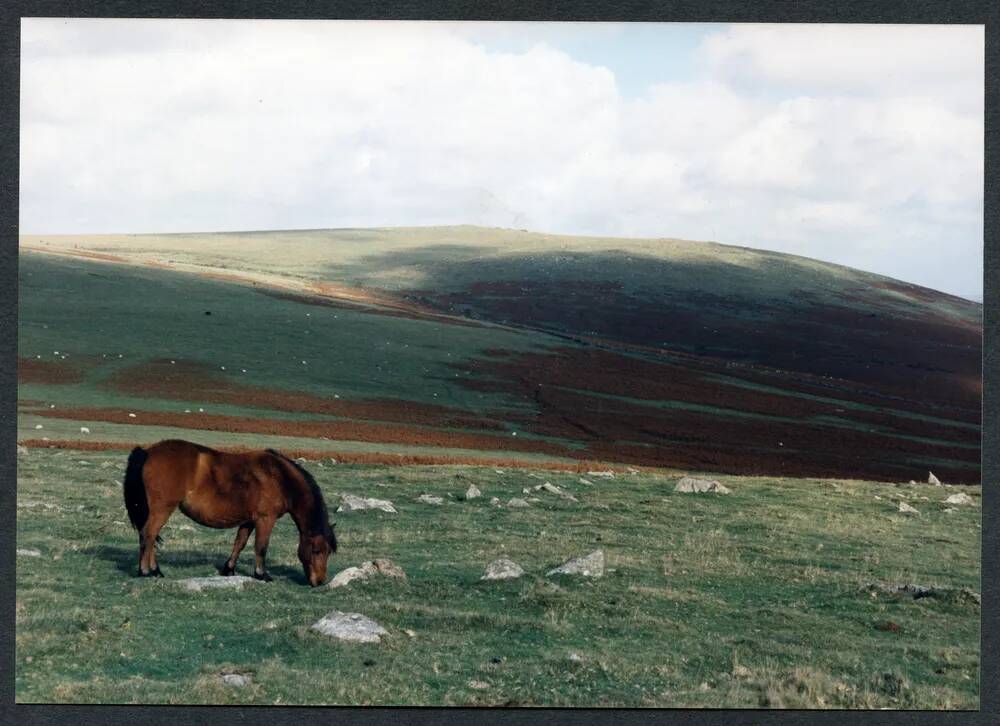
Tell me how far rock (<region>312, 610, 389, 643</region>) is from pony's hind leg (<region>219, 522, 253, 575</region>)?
2.71 metres

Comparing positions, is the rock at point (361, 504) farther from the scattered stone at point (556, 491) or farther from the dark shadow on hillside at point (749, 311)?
the dark shadow on hillside at point (749, 311)

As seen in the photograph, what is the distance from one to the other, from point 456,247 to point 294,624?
84805mm

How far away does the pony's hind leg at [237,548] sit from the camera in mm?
17047

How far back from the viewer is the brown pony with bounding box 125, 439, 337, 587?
16.4 m

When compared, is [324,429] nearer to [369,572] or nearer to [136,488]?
[369,572]

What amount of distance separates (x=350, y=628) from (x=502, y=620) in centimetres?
245

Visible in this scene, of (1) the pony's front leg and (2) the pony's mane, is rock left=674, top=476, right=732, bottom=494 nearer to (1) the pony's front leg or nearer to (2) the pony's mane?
(2) the pony's mane

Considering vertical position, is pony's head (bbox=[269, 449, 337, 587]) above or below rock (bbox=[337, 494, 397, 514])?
above

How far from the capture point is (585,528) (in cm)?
2311

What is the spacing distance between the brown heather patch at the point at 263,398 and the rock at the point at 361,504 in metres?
19.0

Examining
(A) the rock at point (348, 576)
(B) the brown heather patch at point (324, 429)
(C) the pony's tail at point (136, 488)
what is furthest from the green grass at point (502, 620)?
(B) the brown heather patch at point (324, 429)

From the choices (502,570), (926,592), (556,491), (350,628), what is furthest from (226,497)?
(926,592)

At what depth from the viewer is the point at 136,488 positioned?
16.4m

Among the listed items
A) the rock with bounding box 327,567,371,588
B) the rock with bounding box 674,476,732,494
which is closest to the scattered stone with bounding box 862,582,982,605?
the rock with bounding box 327,567,371,588
